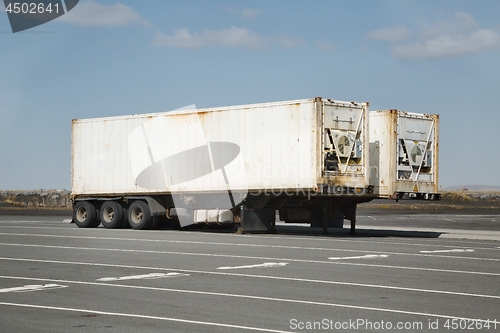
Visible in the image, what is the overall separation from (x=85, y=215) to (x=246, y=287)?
20794mm

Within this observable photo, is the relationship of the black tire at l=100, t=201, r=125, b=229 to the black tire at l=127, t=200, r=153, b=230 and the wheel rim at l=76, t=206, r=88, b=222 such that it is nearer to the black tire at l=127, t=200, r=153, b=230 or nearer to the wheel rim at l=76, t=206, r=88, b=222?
the black tire at l=127, t=200, r=153, b=230

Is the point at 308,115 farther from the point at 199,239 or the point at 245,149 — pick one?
the point at 199,239

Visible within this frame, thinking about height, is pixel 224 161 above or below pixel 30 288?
above

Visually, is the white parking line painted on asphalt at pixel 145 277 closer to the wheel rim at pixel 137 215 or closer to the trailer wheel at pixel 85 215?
the wheel rim at pixel 137 215

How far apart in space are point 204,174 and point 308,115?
4.96m

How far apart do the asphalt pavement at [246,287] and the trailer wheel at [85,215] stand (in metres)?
9.05

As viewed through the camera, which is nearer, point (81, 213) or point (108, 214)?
point (108, 214)

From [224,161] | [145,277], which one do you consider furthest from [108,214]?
[145,277]

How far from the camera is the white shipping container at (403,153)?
91.8ft

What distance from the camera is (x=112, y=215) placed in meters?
32.5

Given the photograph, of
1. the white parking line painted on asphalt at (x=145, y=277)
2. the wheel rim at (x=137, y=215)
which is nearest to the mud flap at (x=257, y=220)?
the wheel rim at (x=137, y=215)

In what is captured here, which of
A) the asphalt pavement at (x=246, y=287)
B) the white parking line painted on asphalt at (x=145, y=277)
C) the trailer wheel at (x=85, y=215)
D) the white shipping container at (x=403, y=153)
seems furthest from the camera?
the trailer wheel at (x=85, y=215)

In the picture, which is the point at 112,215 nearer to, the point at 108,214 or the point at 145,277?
the point at 108,214

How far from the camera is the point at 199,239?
83.7 ft
